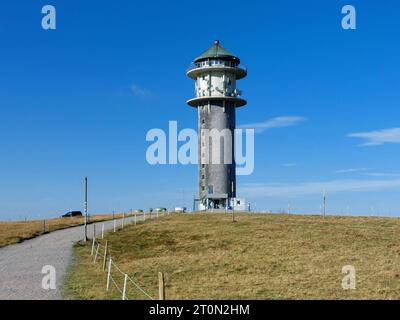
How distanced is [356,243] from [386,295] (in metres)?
18.3

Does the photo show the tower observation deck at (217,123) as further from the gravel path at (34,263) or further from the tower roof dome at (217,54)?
the gravel path at (34,263)

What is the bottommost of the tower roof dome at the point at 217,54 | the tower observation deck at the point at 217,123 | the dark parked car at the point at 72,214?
the dark parked car at the point at 72,214

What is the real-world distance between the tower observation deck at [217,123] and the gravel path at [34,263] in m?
23.2

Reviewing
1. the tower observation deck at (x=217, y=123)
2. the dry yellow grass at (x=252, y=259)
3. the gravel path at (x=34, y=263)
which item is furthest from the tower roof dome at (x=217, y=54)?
the gravel path at (x=34, y=263)

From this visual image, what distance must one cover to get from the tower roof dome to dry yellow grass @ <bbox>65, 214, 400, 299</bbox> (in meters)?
27.5

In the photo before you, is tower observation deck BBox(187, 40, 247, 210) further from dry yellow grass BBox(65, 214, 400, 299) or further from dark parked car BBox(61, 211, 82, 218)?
dark parked car BBox(61, 211, 82, 218)

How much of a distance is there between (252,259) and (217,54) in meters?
47.8

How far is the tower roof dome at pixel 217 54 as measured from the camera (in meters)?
77.6

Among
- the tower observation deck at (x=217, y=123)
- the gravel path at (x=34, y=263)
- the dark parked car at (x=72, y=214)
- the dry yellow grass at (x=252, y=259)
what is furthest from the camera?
the dark parked car at (x=72, y=214)

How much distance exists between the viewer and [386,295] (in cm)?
2328

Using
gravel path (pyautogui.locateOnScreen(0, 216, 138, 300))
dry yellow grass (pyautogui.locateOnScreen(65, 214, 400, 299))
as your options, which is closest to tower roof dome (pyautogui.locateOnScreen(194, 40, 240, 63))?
dry yellow grass (pyautogui.locateOnScreen(65, 214, 400, 299))

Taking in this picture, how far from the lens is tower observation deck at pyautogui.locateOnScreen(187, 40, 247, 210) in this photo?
76188 mm

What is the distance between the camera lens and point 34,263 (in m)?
35.1
